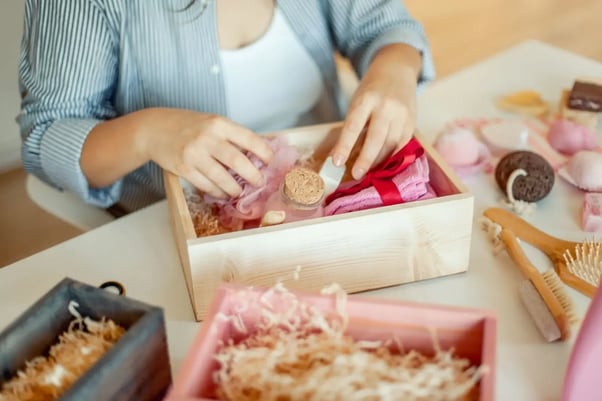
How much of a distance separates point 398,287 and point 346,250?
79 millimetres

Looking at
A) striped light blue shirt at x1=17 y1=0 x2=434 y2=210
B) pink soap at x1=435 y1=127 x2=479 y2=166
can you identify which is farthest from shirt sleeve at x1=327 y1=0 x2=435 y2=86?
pink soap at x1=435 y1=127 x2=479 y2=166

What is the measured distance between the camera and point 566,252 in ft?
2.36

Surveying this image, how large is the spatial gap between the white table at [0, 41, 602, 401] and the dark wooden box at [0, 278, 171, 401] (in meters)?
0.10

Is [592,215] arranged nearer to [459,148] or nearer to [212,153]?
[459,148]

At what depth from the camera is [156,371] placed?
1.78 ft

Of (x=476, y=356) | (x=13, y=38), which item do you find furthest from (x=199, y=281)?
(x=13, y=38)

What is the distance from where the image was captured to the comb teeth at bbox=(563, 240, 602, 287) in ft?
2.26

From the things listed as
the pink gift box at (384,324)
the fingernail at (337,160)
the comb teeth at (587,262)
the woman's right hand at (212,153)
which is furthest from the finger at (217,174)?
the comb teeth at (587,262)

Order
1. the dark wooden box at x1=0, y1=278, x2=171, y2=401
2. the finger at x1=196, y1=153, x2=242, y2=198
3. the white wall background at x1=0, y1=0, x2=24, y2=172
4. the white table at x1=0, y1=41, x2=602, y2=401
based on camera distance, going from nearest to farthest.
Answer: the dark wooden box at x1=0, y1=278, x2=171, y2=401 → the white table at x1=0, y1=41, x2=602, y2=401 → the finger at x1=196, y1=153, x2=242, y2=198 → the white wall background at x1=0, y1=0, x2=24, y2=172

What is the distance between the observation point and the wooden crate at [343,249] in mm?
636

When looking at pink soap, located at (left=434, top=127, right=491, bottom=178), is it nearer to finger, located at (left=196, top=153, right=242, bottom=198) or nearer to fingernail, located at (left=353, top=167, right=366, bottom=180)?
fingernail, located at (left=353, top=167, right=366, bottom=180)

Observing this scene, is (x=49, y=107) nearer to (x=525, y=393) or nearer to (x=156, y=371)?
(x=156, y=371)

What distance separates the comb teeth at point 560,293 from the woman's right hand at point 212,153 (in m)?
0.30

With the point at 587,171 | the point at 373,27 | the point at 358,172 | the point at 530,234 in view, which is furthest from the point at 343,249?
the point at 373,27
